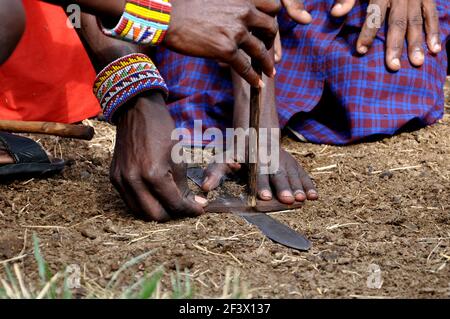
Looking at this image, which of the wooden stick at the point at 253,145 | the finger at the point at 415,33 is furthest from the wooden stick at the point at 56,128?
the finger at the point at 415,33

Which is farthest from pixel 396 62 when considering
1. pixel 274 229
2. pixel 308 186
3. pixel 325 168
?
pixel 274 229

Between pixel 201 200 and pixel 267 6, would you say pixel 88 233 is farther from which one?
pixel 267 6

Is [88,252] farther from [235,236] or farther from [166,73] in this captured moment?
[166,73]

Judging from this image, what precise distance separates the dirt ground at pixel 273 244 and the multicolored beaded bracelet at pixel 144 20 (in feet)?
1.89

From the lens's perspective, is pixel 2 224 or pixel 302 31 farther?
pixel 302 31

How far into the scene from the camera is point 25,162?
8.23 feet

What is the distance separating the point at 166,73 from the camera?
3.23m

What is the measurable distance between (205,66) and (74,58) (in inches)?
23.4

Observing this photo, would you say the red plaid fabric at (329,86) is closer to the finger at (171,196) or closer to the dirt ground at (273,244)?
the dirt ground at (273,244)

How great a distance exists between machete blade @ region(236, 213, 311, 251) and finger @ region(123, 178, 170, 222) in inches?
11.7

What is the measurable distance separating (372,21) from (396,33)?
12 centimetres

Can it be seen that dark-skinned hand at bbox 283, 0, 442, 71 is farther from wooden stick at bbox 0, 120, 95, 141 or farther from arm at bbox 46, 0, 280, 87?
arm at bbox 46, 0, 280, 87
